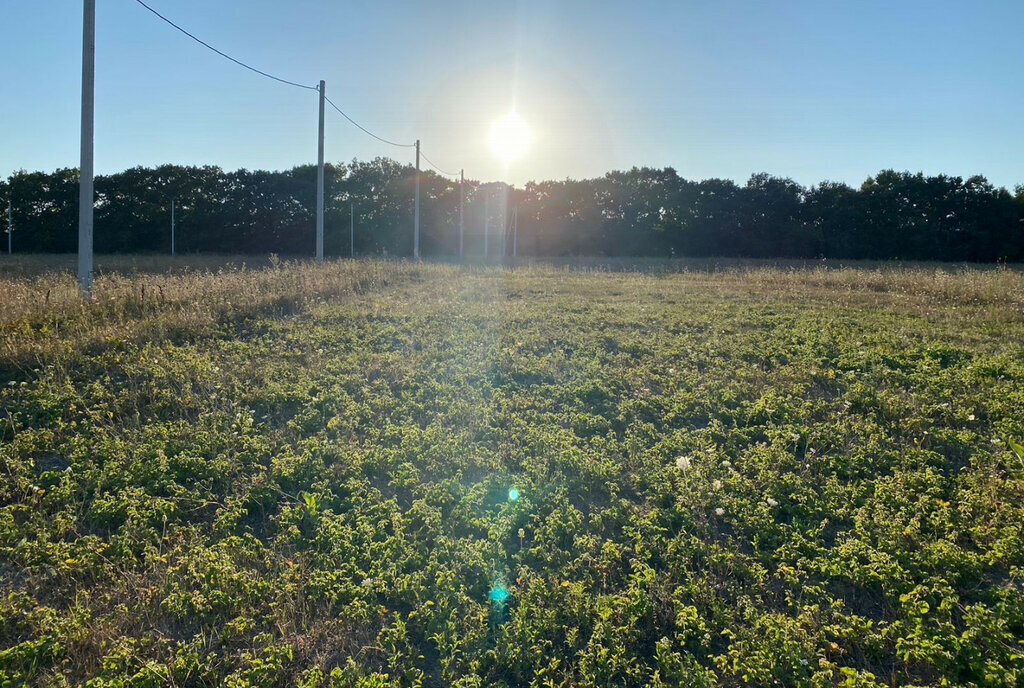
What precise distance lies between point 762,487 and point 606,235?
49477mm

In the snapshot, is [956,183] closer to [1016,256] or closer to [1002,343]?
[1016,256]

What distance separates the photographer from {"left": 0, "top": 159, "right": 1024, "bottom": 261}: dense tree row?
43.3m

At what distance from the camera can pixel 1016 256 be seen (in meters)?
42.1

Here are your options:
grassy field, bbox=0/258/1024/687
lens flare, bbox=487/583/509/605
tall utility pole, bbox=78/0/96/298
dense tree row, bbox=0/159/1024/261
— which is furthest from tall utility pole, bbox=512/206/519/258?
lens flare, bbox=487/583/509/605

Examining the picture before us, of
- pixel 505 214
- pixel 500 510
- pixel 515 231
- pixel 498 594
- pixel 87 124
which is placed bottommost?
pixel 498 594

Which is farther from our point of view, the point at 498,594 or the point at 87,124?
the point at 87,124

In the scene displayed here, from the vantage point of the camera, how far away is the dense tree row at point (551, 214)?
142 feet

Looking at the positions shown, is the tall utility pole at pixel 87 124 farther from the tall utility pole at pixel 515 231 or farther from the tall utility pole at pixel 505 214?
the tall utility pole at pixel 505 214

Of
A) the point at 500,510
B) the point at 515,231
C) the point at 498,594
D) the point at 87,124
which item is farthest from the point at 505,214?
the point at 498,594

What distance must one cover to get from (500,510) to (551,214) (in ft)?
172

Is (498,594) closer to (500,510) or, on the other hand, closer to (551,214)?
(500,510)

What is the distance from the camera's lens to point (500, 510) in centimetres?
388

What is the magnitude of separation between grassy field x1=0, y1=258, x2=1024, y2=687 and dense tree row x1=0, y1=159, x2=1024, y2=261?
1711 inches

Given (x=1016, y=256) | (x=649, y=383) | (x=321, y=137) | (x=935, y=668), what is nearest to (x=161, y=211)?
(x=321, y=137)
